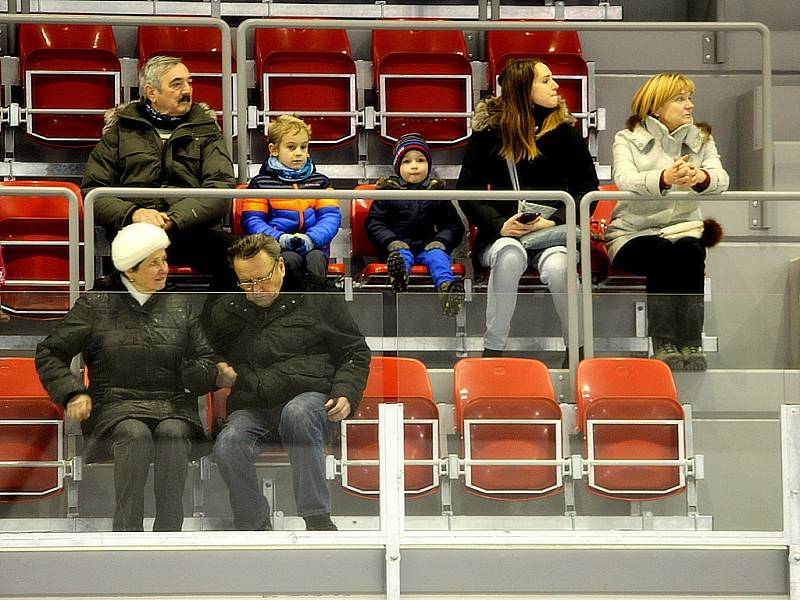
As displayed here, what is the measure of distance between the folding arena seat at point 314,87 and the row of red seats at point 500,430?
2.24 m

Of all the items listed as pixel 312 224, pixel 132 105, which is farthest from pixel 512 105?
pixel 132 105

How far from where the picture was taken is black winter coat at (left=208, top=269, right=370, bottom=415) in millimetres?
3914

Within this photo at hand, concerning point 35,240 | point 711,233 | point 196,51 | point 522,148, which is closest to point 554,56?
point 522,148

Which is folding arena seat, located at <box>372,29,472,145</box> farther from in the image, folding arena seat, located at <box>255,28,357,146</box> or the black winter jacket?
the black winter jacket

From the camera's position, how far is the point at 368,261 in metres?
5.73

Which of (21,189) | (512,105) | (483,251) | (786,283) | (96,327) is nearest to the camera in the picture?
(96,327)

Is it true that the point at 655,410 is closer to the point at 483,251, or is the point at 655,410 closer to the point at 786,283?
the point at 786,283

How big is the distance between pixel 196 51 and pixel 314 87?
22.6 inches

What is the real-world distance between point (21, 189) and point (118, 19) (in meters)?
1.20

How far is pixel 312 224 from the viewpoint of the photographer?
5121 mm

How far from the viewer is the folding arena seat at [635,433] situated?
160 inches

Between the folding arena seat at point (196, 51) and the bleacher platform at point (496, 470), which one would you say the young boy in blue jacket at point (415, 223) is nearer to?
the bleacher platform at point (496, 470)

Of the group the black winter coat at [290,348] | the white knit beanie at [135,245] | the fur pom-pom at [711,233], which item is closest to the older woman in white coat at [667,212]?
the fur pom-pom at [711,233]

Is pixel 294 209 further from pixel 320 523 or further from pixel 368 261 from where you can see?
pixel 320 523
